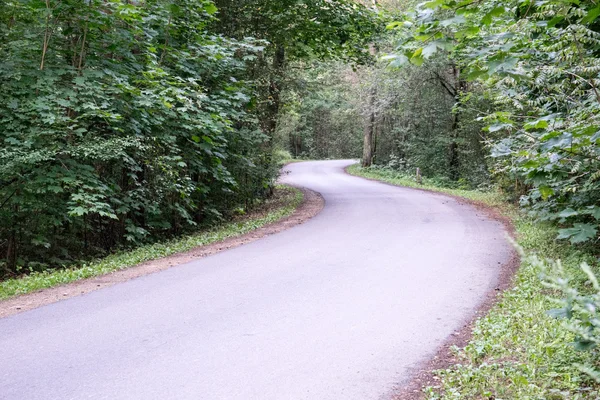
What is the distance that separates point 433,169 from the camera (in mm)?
31219

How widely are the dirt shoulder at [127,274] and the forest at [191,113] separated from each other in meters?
1.33

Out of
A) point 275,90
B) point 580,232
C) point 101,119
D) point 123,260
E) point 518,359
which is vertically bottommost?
point 123,260

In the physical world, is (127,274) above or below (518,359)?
below

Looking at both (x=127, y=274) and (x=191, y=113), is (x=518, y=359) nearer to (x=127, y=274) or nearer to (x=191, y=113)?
(x=127, y=274)

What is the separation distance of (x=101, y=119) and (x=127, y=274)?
12.6ft

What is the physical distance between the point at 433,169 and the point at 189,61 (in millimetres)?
22428

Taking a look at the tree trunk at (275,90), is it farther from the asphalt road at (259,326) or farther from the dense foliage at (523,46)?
the dense foliage at (523,46)

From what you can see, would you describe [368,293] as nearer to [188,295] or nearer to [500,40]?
[188,295]

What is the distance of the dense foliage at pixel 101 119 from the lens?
345 inches

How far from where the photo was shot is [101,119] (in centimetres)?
1004

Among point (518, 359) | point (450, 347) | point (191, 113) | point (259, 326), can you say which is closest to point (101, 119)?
point (191, 113)

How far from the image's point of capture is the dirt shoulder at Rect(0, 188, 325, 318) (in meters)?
6.57

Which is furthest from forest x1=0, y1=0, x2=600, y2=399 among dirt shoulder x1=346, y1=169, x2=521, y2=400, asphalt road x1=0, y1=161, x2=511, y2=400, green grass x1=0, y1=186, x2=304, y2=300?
asphalt road x1=0, y1=161, x2=511, y2=400

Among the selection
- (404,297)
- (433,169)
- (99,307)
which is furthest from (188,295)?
(433,169)
